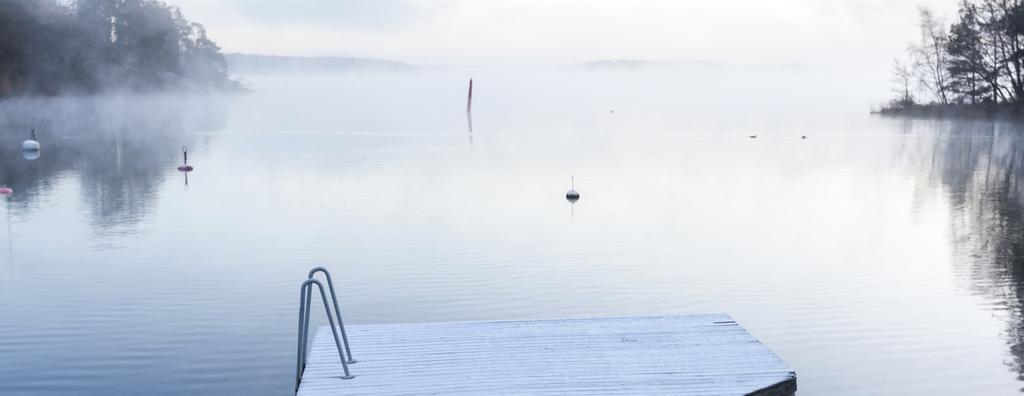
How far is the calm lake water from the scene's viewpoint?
57.7 feet

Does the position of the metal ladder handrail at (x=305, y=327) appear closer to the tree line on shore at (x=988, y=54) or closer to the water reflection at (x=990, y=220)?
the water reflection at (x=990, y=220)

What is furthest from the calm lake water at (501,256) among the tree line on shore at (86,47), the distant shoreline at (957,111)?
the tree line on shore at (86,47)

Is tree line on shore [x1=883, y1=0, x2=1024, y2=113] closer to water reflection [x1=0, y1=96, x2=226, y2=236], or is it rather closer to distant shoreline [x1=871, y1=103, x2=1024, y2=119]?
distant shoreline [x1=871, y1=103, x2=1024, y2=119]

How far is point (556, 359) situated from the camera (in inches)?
543

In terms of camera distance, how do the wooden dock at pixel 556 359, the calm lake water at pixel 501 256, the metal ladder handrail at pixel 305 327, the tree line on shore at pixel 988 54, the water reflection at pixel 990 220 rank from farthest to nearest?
1. the tree line on shore at pixel 988 54
2. the water reflection at pixel 990 220
3. the calm lake water at pixel 501 256
4. the metal ladder handrail at pixel 305 327
5. the wooden dock at pixel 556 359

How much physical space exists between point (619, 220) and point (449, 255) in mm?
8864

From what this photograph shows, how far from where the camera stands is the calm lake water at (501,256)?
57.7 feet

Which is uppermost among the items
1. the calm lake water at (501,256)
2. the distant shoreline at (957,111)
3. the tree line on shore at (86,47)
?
the tree line on shore at (86,47)

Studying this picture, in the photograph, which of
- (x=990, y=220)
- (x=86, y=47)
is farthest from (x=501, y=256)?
(x=86, y=47)

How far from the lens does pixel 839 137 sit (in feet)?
281

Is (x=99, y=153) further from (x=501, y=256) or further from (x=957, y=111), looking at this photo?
(x=957, y=111)

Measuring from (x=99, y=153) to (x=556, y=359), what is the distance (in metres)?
55.0

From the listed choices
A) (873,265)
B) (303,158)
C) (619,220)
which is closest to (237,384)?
(873,265)

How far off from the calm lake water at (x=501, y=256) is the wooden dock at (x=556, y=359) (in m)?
1.01
